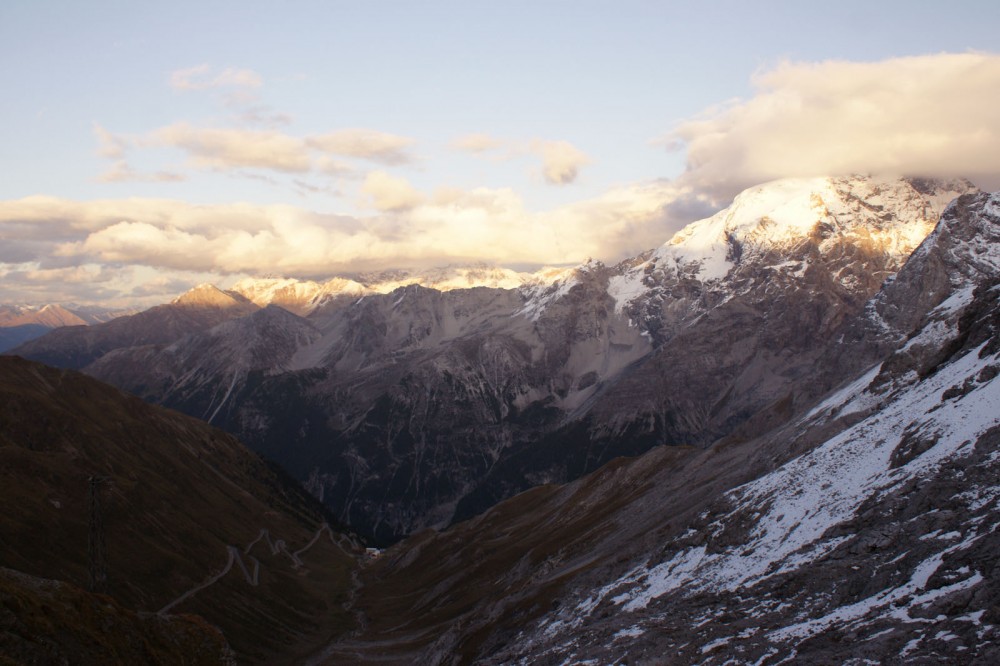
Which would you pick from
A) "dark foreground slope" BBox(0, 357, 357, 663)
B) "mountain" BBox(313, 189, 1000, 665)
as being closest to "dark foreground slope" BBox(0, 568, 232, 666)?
"mountain" BBox(313, 189, 1000, 665)

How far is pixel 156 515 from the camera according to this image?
174250 millimetres

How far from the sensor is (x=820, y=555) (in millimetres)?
66062

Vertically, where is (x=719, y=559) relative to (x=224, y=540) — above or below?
above

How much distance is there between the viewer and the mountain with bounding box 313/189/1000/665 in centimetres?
5009

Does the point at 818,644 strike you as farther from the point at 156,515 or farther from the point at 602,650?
the point at 156,515

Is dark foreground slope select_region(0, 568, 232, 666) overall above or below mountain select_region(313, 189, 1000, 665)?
above

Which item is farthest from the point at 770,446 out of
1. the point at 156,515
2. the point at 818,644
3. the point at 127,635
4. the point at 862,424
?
the point at 156,515

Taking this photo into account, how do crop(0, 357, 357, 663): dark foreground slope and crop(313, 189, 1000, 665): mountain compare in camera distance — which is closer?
crop(313, 189, 1000, 665): mountain

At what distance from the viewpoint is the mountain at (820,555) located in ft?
164

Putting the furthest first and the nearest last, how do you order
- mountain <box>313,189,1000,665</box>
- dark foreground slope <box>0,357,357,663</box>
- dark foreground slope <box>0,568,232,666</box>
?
dark foreground slope <box>0,357,357,663</box>
dark foreground slope <box>0,568,232,666</box>
mountain <box>313,189,1000,665</box>

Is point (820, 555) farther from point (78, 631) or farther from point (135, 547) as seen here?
point (135, 547)

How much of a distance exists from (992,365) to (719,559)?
32.8 metres

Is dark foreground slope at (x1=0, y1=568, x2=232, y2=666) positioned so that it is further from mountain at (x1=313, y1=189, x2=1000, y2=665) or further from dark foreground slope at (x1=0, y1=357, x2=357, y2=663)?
dark foreground slope at (x1=0, y1=357, x2=357, y2=663)

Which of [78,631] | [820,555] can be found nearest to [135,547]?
[78,631]
